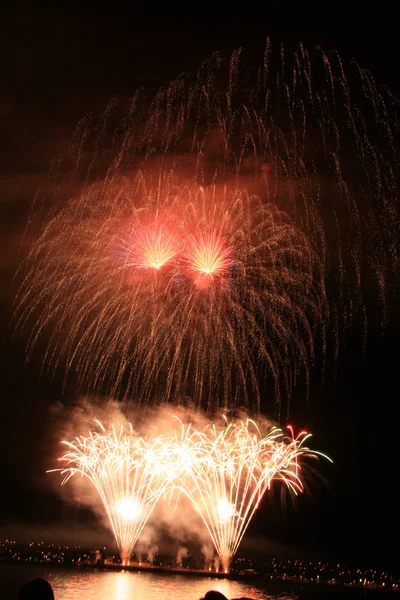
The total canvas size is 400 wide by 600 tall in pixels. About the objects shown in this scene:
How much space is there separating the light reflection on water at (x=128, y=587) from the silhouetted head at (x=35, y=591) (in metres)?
42.6

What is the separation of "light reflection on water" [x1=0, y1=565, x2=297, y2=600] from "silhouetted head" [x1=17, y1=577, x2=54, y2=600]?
1678 inches

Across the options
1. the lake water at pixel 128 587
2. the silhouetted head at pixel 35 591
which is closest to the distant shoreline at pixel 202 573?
the lake water at pixel 128 587

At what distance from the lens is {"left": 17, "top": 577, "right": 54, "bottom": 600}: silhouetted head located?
4.62 meters

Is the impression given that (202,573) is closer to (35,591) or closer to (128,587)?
(128,587)

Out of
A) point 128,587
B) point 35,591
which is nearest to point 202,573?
point 128,587

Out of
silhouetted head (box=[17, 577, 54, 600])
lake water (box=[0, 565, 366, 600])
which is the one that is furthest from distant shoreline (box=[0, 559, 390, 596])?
silhouetted head (box=[17, 577, 54, 600])

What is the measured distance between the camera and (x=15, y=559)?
96.0 metres

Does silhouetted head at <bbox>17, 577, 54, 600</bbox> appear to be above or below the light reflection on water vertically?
below

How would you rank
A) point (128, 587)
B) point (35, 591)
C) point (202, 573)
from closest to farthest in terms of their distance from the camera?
point (35, 591) < point (128, 587) < point (202, 573)

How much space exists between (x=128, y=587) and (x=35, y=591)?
6206 cm

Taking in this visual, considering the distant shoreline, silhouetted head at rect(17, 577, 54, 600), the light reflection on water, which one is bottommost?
silhouetted head at rect(17, 577, 54, 600)

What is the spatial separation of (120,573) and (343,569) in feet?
231

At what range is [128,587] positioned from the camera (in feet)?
203

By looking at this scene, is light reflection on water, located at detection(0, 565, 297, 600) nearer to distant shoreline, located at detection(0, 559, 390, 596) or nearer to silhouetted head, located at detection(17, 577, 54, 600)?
distant shoreline, located at detection(0, 559, 390, 596)
